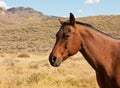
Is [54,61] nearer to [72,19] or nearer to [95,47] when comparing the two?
[72,19]

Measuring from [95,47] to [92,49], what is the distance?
0.09 metres

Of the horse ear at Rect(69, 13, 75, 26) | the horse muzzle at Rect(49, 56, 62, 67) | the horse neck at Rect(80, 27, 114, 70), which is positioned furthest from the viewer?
the horse neck at Rect(80, 27, 114, 70)

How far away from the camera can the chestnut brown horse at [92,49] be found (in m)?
7.02

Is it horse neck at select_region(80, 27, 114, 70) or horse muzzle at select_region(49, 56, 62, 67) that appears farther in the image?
horse neck at select_region(80, 27, 114, 70)

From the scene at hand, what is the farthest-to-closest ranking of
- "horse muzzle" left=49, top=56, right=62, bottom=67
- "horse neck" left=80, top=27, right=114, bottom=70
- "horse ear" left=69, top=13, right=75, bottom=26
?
"horse neck" left=80, top=27, right=114, bottom=70
"horse ear" left=69, top=13, right=75, bottom=26
"horse muzzle" left=49, top=56, right=62, bottom=67

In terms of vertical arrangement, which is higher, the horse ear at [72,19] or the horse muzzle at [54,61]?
the horse ear at [72,19]

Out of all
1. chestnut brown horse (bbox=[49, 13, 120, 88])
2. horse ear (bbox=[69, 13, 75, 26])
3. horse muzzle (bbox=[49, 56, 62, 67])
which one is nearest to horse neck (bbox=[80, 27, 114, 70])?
chestnut brown horse (bbox=[49, 13, 120, 88])

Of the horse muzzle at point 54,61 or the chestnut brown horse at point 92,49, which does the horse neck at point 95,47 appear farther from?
the horse muzzle at point 54,61

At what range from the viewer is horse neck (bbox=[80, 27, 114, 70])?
7.27 m

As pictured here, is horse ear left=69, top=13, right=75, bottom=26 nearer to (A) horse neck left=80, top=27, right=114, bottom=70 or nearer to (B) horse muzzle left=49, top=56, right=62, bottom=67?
(A) horse neck left=80, top=27, right=114, bottom=70

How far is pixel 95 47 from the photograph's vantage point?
24.2 feet

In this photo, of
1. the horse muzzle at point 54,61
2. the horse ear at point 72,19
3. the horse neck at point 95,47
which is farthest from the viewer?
the horse neck at point 95,47

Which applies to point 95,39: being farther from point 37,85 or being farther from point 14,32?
point 14,32

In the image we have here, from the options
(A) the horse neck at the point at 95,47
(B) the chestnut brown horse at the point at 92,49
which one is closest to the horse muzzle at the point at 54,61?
(B) the chestnut brown horse at the point at 92,49
